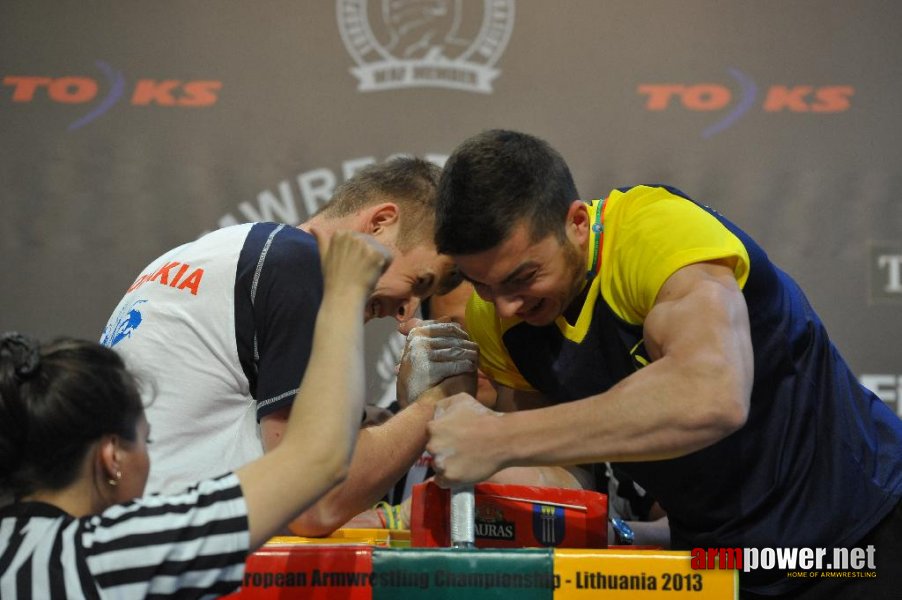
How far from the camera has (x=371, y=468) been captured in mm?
1535

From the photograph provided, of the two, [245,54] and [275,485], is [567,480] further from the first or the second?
[245,54]

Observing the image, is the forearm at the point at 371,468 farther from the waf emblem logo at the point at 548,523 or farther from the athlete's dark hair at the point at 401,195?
the athlete's dark hair at the point at 401,195

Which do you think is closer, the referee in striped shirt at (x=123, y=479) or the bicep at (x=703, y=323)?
the referee in striped shirt at (x=123, y=479)

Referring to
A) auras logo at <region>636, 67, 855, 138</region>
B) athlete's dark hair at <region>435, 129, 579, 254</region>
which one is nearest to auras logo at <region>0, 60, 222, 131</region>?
auras logo at <region>636, 67, 855, 138</region>

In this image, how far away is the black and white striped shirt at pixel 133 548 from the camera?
3.35 feet

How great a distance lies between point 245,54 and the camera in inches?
120

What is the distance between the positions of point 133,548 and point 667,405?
676 mm

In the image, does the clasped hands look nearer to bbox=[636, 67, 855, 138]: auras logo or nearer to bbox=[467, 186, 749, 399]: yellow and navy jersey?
bbox=[467, 186, 749, 399]: yellow and navy jersey

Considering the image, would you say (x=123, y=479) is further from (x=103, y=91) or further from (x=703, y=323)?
(x=103, y=91)

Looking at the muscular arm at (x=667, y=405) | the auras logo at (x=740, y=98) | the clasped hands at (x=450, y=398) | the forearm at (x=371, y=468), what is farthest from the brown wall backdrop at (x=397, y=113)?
the muscular arm at (x=667, y=405)

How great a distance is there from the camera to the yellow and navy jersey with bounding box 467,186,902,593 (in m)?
1.50

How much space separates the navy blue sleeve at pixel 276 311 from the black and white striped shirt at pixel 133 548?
396mm

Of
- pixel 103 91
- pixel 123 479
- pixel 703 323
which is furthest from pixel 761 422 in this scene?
pixel 103 91

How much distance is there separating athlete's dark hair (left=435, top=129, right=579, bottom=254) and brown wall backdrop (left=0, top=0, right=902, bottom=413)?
57.3 inches
